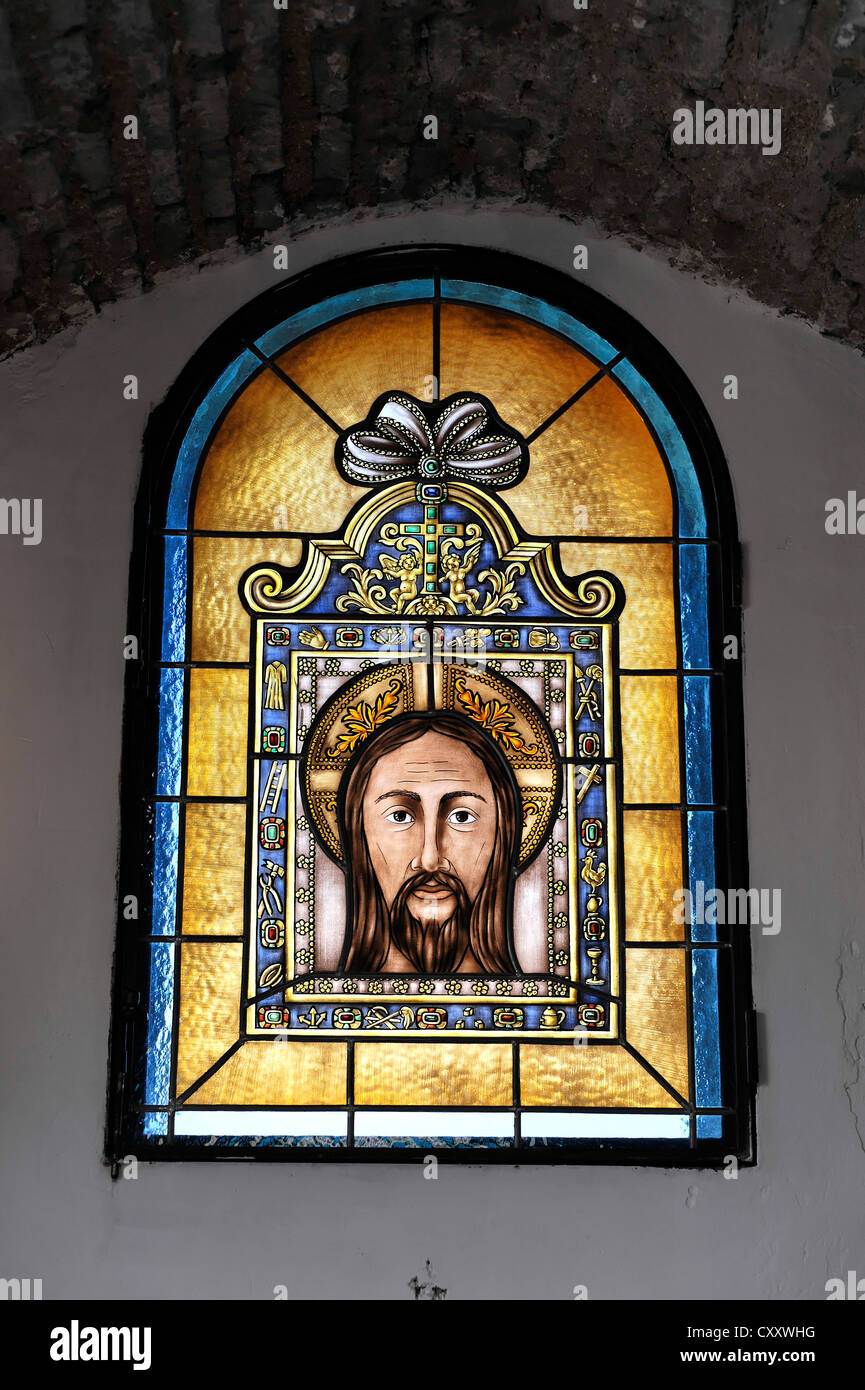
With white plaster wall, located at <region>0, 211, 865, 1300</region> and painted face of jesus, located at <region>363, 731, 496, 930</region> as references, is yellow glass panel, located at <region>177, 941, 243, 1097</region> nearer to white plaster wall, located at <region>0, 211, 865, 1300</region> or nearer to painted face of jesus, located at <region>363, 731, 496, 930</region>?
white plaster wall, located at <region>0, 211, 865, 1300</region>

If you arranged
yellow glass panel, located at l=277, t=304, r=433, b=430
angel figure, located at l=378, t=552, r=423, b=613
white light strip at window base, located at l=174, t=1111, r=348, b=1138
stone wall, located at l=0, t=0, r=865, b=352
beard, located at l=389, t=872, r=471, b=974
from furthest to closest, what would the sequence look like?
yellow glass panel, located at l=277, t=304, r=433, b=430 < angel figure, located at l=378, t=552, r=423, b=613 < beard, located at l=389, t=872, r=471, b=974 < white light strip at window base, located at l=174, t=1111, r=348, b=1138 < stone wall, located at l=0, t=0, r=865, b=352

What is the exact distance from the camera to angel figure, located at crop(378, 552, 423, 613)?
3510mm

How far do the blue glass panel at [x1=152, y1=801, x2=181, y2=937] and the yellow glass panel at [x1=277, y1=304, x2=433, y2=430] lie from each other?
1.09 metres

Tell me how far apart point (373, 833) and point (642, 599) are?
881 millimetres

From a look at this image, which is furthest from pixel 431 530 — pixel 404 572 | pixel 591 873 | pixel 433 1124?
pixel 433 1124

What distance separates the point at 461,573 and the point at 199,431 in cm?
75

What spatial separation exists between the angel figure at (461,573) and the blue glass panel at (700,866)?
2.42 feet

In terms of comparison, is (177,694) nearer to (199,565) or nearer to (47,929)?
(199,565)

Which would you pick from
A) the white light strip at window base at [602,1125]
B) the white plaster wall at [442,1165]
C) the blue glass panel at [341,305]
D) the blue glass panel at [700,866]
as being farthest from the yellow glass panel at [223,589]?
the white light strip at window base at [602,1125]

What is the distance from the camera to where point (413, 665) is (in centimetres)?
347

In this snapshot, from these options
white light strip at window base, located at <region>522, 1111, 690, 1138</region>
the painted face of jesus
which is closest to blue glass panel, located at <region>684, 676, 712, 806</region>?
the painted face of jesus

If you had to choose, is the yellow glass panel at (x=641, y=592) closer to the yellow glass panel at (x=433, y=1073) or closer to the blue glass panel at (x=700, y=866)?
the blue glass panel at (x=700, y=866)

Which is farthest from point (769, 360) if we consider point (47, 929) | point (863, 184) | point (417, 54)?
point (47, 929)
